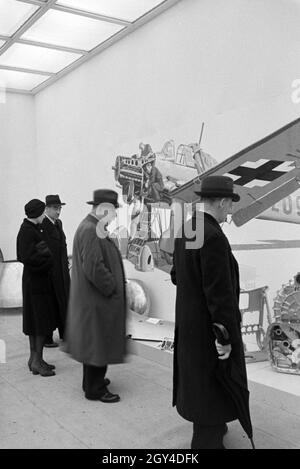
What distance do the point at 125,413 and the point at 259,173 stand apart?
203 centimetres

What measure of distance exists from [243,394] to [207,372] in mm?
191

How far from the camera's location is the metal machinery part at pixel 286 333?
3209 mm

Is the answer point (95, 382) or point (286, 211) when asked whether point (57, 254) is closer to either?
point (95, 382)

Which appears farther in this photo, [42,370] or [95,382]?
[42,370]

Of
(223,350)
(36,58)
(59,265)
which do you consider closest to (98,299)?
(223,350)

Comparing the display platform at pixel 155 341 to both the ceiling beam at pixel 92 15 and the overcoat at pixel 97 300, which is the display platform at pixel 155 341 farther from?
the ceiling beam at pixel 92 15

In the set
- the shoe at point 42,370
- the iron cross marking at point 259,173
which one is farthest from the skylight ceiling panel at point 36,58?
the shoe at point 42,370

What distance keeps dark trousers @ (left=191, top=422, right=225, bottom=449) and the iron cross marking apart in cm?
201

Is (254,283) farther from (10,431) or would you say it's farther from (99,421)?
(10,431)

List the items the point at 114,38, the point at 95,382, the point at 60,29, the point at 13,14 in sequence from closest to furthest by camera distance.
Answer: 1. the point at 95,382
2. the point at 13,14
3. the point at 60,29
4. the point at 114,38

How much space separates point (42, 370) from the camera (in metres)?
3.69

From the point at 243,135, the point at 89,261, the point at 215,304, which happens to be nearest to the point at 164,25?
the point at 243,135

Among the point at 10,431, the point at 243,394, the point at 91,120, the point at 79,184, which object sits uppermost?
the point at 91,120

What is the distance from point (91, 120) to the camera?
5.88 metres
